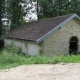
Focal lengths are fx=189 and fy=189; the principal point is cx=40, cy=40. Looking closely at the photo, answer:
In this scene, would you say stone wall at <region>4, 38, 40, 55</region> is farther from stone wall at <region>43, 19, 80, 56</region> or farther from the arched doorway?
the arched doorway

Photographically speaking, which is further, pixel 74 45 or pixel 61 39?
pixel 74 45

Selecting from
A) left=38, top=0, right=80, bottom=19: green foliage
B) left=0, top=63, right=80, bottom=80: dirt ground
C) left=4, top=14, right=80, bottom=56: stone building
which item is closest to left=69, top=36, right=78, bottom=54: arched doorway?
left=4, top=14, right=80, bottom=56: stone building

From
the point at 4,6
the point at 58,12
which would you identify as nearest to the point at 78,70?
the point at 58,12

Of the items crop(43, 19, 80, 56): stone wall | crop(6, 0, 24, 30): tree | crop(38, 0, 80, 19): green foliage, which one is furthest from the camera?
crop(6, 0, 24, 30): tree

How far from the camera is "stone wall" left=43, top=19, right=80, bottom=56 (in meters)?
17.6

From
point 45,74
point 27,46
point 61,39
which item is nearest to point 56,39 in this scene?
point 61,39

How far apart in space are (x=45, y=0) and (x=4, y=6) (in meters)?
6.63

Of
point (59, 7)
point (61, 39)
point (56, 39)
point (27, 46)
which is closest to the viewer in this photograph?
point (56, 39)

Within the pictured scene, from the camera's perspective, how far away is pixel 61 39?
1830cm

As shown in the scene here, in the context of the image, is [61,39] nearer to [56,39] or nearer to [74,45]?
[56,39]

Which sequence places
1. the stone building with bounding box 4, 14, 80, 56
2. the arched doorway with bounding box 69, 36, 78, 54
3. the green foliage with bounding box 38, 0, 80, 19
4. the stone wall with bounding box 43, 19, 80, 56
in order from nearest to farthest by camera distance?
the stone building with bounding box 4, 14, 80, 56, the stone wall with bounding box 43, 19, 80, 56, the arched doorway with bounding box 69, 36, 78, 54, the green foliage with bounding box 38, 0, 80, 19

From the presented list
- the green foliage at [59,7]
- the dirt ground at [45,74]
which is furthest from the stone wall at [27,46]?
the green foliage at [59,7]

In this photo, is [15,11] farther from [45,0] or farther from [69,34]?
[69,34]

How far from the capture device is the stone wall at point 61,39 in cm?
1756
